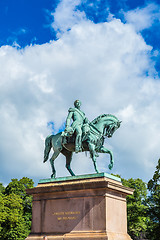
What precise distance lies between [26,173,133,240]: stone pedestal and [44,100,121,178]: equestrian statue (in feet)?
4.62

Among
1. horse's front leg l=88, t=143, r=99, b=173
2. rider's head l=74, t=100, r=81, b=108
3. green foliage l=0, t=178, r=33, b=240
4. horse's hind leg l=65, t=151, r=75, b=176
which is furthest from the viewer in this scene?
green foliage l=0, t=178, r=33, b=240

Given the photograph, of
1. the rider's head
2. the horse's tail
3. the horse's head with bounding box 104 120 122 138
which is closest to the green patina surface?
the horse's tail

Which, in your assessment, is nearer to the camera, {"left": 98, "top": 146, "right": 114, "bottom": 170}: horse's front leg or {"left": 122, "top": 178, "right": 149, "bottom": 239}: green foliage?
{"left": 98, "top": 146, "right": 114, "bottom": 170}: horse's front leg

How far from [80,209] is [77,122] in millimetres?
4131

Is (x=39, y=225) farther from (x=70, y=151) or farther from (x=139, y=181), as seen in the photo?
(x=139, y=181)

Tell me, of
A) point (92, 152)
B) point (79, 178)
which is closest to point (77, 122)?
point (92, 152)

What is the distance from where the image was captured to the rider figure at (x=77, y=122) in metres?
15.7

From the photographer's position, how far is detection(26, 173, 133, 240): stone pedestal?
13492 millimetres

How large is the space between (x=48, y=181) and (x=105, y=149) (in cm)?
293

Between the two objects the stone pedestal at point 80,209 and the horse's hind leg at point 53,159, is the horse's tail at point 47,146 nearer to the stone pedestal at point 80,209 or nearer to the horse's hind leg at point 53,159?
the horse's hind leg at point 53,159

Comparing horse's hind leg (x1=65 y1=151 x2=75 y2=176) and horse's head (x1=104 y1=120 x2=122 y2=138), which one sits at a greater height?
horse's head (x1=104 y1=120 x2=122 y2=138)

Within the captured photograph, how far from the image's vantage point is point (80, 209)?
13961 mm

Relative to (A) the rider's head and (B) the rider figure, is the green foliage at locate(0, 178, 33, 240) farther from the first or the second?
(B) the rider figure

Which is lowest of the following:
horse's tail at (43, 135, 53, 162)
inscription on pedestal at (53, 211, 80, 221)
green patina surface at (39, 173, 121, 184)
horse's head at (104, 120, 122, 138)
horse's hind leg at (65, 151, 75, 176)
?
inscription on pedestal at (53, 211, 80, 221)
